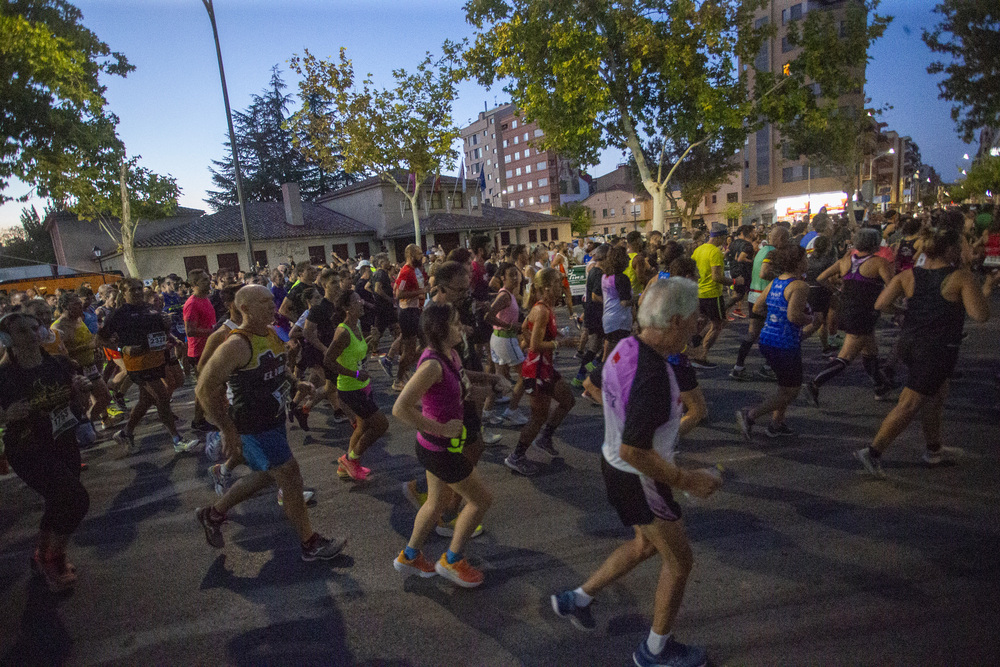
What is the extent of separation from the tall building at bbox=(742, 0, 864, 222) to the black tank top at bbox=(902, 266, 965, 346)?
53.6 m

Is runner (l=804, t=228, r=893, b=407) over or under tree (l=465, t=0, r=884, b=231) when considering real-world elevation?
under

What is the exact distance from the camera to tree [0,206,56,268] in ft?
146

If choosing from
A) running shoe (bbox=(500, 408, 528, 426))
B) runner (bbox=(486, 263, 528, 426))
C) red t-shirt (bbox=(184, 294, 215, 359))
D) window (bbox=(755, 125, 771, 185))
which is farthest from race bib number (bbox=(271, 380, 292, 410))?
window (bbox=(755, 125, 771, 185))

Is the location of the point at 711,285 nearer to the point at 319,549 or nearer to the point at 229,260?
the point at 319,549

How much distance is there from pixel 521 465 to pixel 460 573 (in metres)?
1.68

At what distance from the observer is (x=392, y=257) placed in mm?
34938

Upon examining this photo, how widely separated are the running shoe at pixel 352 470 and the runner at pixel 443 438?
1.79m

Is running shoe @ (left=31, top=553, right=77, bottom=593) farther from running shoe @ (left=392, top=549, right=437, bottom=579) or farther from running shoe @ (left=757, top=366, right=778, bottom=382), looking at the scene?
running shoe @ (left=757, top=366, right=778, bottom=382)

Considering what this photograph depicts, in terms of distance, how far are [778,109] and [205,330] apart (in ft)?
61.9

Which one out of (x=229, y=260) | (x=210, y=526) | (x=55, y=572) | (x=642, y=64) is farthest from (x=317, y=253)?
(x=210, y=526)

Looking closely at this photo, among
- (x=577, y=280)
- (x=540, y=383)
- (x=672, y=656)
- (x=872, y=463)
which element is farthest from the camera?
(x=577, y=280)

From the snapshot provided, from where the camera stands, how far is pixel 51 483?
354 cm

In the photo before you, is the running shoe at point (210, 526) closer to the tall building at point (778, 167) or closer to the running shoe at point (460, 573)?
the running shoe at point (460, 573)

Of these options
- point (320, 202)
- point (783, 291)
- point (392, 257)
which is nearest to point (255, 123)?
point (320, 202)
